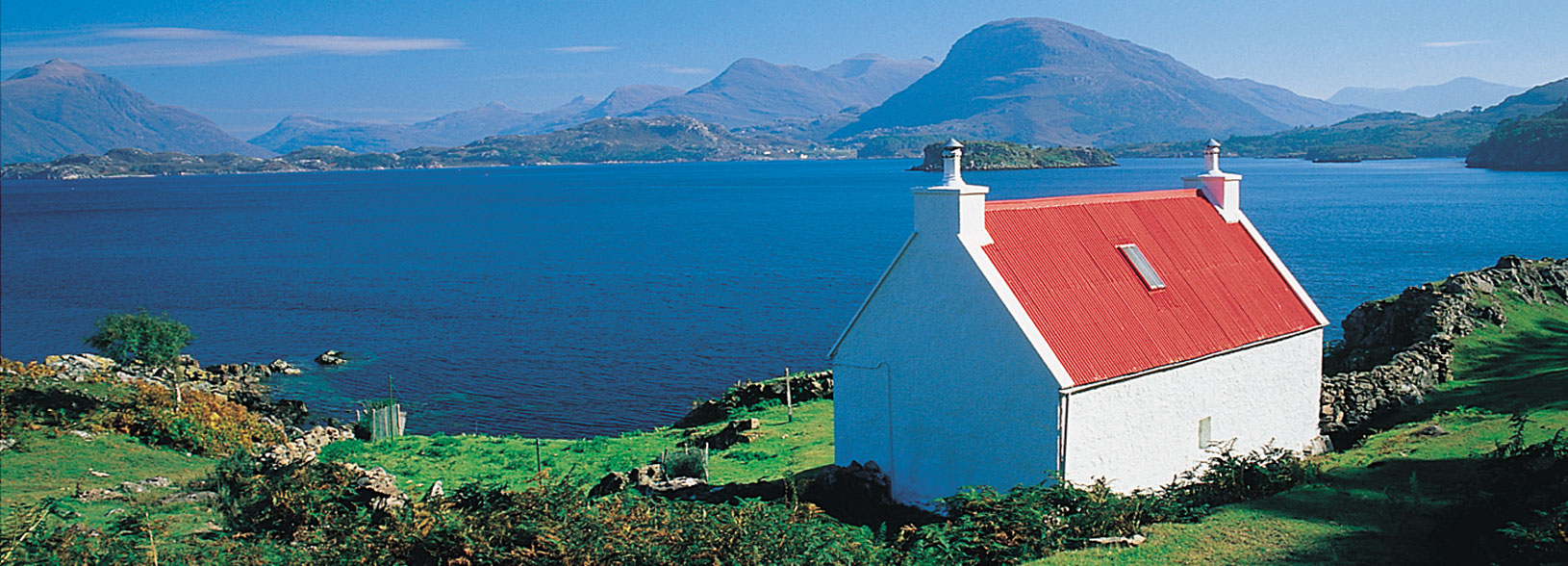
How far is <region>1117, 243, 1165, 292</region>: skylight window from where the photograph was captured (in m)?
20.5

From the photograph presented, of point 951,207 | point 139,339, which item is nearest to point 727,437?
point 951,207

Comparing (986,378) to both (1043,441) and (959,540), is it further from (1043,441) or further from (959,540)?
(959,540)

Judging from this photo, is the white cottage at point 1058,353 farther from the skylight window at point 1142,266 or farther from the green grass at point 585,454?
the green grass at point 585,454

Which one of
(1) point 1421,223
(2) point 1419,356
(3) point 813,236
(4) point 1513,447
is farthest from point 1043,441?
(1) point 1421,223

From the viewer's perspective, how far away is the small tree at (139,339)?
46188 millimetres

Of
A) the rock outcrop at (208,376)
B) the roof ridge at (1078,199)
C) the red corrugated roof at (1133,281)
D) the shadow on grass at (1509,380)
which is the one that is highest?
the roof ridge at (1078,199)

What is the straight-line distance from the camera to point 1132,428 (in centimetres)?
1848

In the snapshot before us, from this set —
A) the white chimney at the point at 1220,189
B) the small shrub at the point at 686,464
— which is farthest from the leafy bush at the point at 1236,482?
the small shrub at the point at 686,464

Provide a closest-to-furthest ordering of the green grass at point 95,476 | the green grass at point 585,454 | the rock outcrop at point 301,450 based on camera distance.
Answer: the green grass at point 95,476 < the rock outcrop at point 301,450 < the green grass at point 585,454

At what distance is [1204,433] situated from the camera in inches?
782

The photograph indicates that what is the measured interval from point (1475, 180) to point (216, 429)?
19404 centimetres

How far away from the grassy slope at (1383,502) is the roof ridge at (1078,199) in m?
6.48

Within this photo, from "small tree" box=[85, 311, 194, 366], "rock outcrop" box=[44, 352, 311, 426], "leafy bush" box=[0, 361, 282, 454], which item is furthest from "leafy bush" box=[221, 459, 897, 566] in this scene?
"small tree" box=[85, 311, 194, 366]

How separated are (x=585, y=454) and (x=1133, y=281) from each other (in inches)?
664
